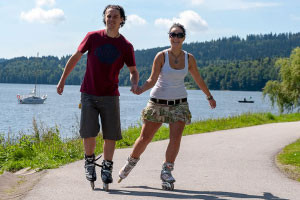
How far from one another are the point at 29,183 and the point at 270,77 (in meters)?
141

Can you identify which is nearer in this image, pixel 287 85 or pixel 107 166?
pixel 107 166

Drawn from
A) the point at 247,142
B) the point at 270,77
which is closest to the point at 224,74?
the point at 270,77

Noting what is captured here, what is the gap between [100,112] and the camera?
5570 millimetres

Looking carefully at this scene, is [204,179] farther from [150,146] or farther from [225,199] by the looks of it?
[150,146]

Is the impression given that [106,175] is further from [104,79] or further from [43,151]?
[43,151]

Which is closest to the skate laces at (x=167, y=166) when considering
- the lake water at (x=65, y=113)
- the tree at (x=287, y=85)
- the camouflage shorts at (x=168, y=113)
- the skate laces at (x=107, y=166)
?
the camouflage shorts at (x=168, y=113)

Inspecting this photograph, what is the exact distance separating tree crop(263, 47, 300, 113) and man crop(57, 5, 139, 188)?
30.7m

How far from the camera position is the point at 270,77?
142375 millimetres

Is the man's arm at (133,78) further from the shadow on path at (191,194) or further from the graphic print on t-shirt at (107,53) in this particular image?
the shadow on path at (191,194)

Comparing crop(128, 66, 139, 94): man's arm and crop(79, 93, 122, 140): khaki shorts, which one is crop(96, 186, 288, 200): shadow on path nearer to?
crop(79, 93, 122, 140): khaki shorts

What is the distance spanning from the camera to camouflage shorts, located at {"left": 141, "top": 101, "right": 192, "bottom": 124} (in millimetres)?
5629

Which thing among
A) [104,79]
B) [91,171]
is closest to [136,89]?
[104,79]

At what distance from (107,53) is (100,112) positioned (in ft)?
2.33

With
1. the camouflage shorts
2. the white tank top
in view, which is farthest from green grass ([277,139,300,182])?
the white tank top
